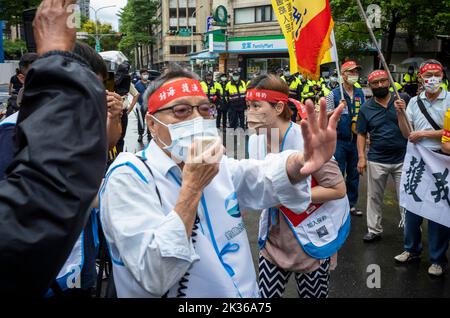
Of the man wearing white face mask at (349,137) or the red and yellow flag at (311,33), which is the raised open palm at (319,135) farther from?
the man wearing white face mask at (349,137)

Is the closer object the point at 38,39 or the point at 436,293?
the point at 38,39

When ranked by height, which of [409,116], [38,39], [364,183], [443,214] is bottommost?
[364,183]

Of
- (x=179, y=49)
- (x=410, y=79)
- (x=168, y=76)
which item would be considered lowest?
(x=410, y=79)

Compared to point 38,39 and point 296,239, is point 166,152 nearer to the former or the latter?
point 38,39

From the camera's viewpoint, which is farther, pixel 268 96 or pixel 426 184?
pixel 426 184

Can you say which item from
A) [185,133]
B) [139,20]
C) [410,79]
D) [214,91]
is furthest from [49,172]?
[139,20]

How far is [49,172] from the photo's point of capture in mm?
826

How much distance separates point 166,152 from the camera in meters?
1.73

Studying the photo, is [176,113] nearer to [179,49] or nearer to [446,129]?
[446,129]

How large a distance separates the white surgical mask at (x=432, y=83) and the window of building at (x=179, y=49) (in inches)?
2311

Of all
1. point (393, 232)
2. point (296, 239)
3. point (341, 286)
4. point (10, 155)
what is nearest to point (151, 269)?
point (10, 155)

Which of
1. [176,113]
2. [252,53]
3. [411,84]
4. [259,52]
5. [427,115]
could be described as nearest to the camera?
[176,113]

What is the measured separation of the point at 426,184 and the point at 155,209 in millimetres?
3591
